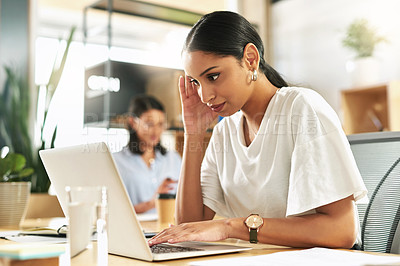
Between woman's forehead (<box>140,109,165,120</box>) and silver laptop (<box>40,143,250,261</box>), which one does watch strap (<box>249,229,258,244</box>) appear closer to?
silver laptop (<box>40,143,250,261</box>)

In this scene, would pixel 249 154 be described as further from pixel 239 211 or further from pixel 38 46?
pixel 38 46

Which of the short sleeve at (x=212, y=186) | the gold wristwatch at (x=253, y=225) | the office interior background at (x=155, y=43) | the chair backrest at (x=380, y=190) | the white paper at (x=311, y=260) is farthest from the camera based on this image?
the office interior background at (x=155, y=43)

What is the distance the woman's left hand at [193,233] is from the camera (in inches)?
38.5

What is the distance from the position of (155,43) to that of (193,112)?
→ 114 inches

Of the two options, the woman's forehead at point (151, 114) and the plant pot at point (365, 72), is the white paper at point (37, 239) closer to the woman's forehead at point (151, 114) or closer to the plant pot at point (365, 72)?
the woman's forehead at point (151, 114)

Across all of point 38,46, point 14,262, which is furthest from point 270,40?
point 14,262

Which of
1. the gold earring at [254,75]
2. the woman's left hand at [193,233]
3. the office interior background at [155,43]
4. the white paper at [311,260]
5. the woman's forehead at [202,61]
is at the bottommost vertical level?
the white paper at [311,260]

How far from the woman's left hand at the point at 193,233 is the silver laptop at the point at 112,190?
21 millimetres

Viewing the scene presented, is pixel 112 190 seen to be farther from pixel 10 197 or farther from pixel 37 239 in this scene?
pixel 10 197

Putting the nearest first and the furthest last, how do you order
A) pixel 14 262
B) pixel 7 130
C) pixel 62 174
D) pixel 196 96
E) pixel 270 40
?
pixel 14 262
pixel 62 174
pixel 196 96
pixel 7 130
pixel 270 40

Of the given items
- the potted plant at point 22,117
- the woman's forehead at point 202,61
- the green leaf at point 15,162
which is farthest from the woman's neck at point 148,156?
the woman's forehead at point 202,61

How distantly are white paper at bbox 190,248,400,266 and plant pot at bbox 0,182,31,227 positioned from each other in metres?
1.16

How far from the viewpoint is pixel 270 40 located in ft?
15.0

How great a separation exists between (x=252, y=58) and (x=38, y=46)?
2523 millimetres
